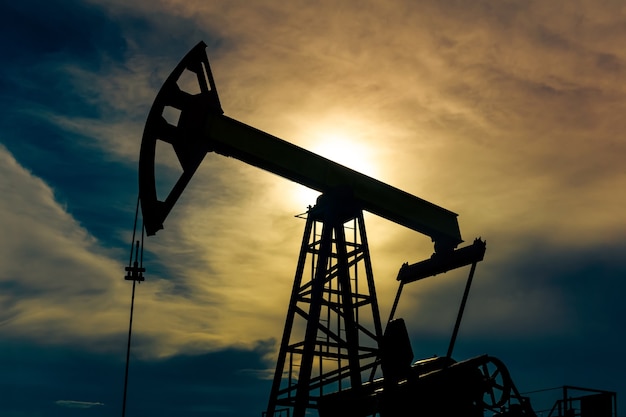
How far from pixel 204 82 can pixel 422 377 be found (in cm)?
909

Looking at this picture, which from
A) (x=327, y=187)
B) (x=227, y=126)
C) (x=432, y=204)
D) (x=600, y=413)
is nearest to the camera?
(x=600, y=413)

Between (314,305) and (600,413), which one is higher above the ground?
(314,305)

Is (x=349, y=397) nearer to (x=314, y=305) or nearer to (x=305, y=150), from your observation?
(x=314, y=305)

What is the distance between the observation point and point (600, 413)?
16.8m

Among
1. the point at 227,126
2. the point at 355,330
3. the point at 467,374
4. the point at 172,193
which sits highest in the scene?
the point at 227,126

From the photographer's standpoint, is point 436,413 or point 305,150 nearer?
point 436,413

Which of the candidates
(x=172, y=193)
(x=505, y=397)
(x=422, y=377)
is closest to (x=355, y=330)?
(x=422, y=377)

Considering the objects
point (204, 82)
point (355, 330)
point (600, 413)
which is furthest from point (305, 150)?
point (600, 413)

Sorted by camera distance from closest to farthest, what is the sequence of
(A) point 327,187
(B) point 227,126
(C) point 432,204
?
(B) point 227,126 → (A) point 327,187 → (C) point 432,204

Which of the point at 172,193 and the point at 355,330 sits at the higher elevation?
the point at 172,193

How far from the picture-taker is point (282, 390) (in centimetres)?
1938

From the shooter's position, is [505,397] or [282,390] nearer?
[505,397]

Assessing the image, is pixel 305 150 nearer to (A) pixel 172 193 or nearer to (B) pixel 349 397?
(A) pixel 172 193

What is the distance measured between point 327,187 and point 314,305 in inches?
127
